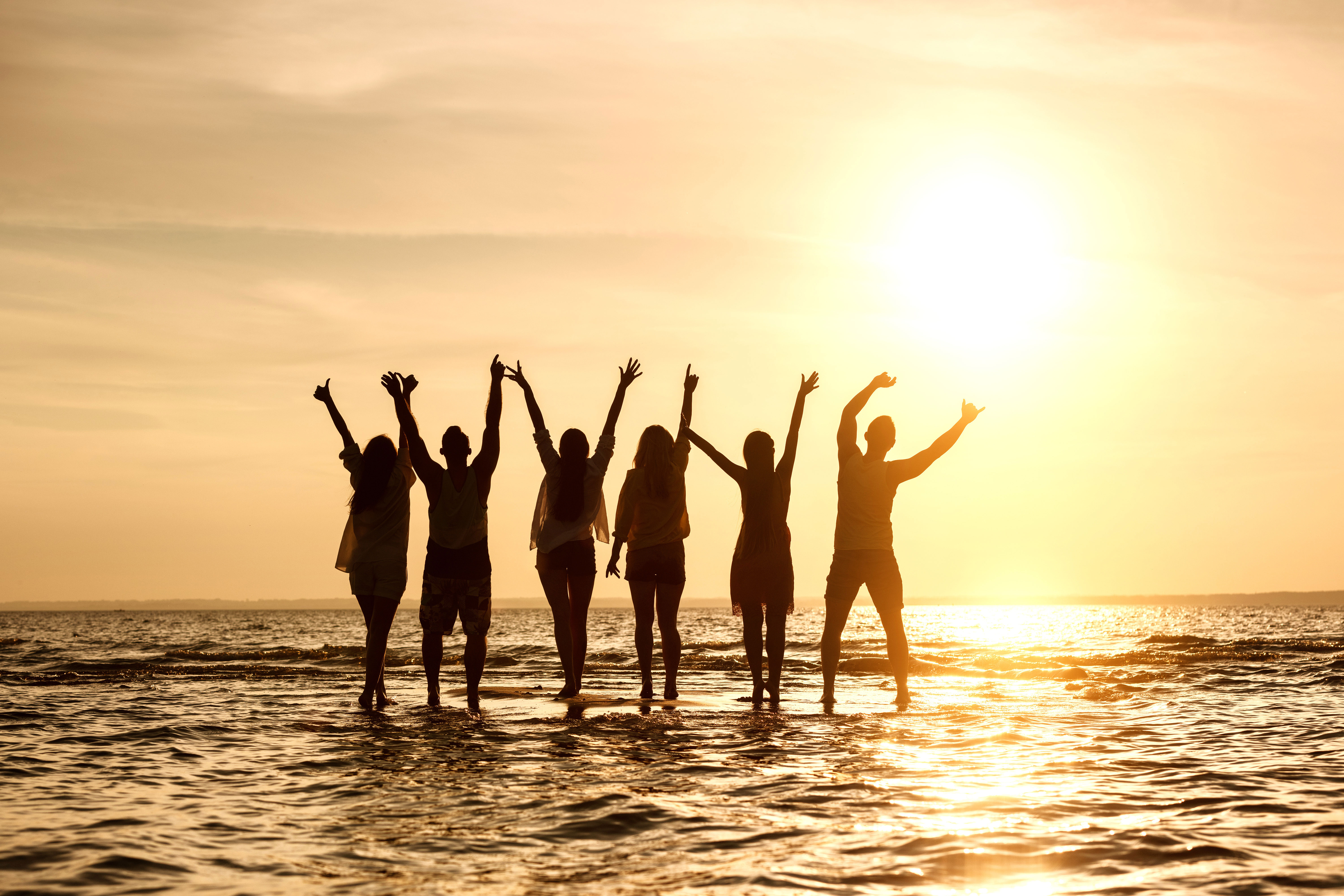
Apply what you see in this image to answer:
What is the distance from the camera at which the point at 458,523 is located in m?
10.2

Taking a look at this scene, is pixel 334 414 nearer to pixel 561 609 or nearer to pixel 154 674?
pixel 561 609

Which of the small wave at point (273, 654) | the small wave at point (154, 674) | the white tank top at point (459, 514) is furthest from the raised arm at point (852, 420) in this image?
the small wave at point (273, 654)

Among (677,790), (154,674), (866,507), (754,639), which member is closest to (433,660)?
(754,639)

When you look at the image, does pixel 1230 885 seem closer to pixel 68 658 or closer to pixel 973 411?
pixel 973 411

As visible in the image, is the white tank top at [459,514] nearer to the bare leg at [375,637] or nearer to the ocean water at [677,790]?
the bare leg at [375,637]

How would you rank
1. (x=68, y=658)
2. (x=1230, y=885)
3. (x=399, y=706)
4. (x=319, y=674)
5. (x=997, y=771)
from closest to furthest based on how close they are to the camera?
(x=1230, y=885) < (x=997, y=771) < (x=399, y=706) < (x=319, y=674) < (x=68, y=658)

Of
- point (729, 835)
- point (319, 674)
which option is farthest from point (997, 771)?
point (319, 674)

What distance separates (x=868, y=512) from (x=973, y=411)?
1.41 m

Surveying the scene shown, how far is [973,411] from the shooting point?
1043 centimetres

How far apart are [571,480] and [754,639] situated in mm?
2477

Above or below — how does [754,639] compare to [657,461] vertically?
below

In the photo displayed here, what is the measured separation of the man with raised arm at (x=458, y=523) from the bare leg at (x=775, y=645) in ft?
9.18

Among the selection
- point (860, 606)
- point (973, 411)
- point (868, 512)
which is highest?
point (973, 411)

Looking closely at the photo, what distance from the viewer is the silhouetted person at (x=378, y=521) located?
1023 cm
